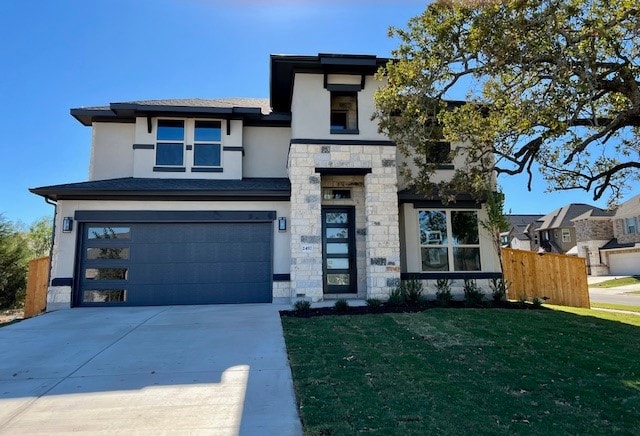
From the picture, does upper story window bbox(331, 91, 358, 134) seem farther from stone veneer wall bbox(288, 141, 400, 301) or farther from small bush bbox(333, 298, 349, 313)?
small bush bbox(333, 298, 349, 313)

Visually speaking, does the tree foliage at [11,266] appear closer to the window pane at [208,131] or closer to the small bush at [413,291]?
the window pane at [208,131]

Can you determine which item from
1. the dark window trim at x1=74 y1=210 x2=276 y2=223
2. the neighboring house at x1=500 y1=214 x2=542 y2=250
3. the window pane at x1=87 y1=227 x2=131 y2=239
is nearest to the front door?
the dark window trim at x1=74 y1=210 x2=276 y2=223

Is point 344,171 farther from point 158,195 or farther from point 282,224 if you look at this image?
point 158,195

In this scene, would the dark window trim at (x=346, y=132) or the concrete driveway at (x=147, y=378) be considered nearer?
the concrete driveway at (x=147, y=378)

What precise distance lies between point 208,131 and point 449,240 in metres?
7.94

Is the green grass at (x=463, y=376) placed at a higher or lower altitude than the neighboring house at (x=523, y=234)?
lower

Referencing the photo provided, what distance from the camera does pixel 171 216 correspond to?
34.9ft

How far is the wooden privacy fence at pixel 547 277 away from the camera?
11727mm

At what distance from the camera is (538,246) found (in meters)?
45.6

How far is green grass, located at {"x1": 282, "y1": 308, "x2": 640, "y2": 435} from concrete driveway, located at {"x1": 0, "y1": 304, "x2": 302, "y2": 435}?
428mm

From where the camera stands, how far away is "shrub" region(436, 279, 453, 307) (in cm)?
1002

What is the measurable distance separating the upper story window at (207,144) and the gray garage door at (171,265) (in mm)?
2248

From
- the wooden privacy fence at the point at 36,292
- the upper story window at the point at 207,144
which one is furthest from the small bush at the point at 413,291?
the wooden privacy fence at the point at 36,292

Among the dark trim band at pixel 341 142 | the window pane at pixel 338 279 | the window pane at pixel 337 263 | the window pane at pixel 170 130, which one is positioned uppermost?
the window pane at pixel 170 130
